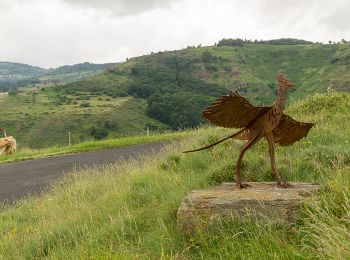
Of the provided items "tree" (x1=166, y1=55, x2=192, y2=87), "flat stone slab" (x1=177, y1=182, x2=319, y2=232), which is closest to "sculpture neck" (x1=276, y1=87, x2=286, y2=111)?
"flat stone slab" (x1=177, y1=182, x2=319, y2=232)

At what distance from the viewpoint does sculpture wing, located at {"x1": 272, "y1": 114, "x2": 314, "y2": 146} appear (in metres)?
6.00

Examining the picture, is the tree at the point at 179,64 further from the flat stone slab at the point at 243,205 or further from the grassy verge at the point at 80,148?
the flat stone slab at the point at 243,205

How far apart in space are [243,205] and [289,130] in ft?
4.95

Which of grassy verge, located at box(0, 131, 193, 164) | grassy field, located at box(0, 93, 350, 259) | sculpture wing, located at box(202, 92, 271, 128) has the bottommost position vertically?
grassy verge, located at box(0, 131, 193, 164)

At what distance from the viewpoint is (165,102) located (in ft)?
260

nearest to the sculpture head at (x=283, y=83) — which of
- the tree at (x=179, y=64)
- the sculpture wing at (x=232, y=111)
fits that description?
the sculpture wing at (x=232, y=111)

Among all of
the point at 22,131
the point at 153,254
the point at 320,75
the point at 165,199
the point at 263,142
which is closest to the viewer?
the point at 153,254

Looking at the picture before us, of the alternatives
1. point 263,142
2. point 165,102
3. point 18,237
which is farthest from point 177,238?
point 165,102

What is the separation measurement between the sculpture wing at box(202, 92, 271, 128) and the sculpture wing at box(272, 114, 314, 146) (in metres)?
0.42

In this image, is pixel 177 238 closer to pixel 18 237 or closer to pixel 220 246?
pixel 220 246

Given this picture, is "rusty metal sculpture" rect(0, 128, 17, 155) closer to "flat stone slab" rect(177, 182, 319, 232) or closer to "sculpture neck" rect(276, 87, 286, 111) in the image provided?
"flat stone slab" rect(177, 182, 319, 232)

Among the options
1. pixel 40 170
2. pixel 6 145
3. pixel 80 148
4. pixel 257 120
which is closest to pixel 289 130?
pixel 257 120

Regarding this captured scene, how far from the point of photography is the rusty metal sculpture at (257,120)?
17.7 feet

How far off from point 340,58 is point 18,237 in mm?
118172
